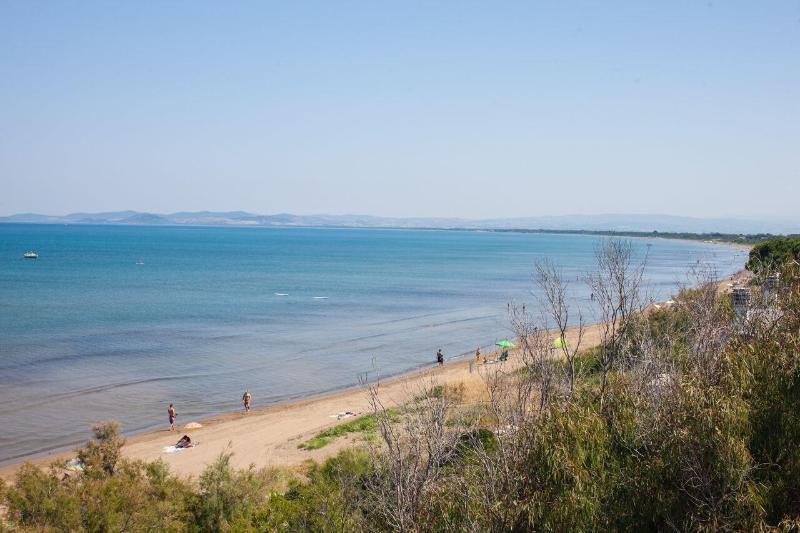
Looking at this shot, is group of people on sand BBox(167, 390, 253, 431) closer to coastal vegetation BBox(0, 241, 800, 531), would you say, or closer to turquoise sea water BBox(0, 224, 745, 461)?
turquoise sea water BBox(0, 224, 745, 461)

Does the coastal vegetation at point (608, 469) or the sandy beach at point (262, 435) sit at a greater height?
the coastal vegetation at point (608, 469)

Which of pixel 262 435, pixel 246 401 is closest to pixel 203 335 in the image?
pixel 246 401

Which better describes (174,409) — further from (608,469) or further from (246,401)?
(608,469)

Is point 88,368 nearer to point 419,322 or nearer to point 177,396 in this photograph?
point 177,396

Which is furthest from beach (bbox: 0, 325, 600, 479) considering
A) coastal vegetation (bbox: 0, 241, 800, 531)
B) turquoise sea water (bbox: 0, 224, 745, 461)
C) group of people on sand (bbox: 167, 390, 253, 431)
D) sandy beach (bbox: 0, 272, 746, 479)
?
coastal vegetation (bbox: 0, 241, 800, 531)

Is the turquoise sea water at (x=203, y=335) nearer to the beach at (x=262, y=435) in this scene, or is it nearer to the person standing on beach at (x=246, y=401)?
the person standing on beach at (x=246, y=401)

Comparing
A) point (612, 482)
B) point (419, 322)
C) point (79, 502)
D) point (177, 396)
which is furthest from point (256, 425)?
point (419, 322)

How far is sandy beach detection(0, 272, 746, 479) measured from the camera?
24203 millimetres

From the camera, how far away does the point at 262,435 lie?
27.4 metres

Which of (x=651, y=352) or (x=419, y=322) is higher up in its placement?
(x=651, y=352)

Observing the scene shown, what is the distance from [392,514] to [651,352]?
632 cm

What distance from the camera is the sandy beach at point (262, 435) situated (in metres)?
24.2

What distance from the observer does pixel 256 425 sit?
28.9m

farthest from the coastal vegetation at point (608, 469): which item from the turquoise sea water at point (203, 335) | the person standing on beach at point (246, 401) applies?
the person standing on beach at point (246, 401)
